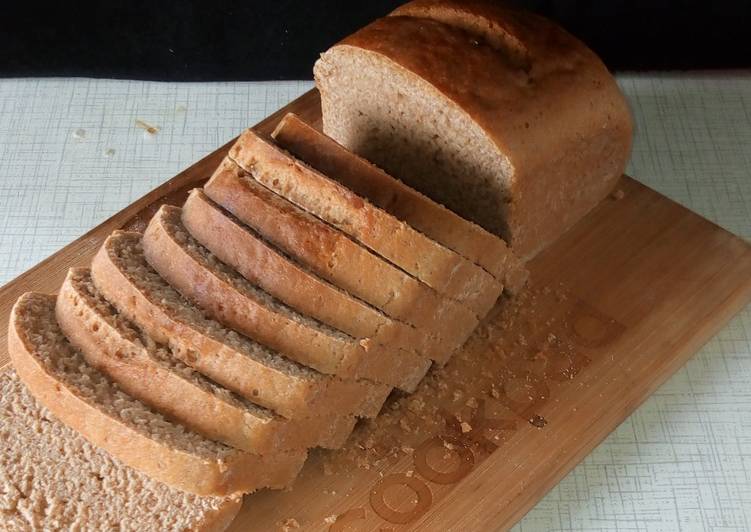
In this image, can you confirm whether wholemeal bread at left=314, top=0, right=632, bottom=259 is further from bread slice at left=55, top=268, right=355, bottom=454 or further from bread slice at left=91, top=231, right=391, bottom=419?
bread slice at left=55, top=268, right=355, bottom=454

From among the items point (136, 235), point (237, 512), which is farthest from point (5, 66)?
point (237, 512)

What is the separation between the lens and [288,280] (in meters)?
3.11

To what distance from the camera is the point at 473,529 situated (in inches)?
124

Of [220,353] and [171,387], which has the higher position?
[220,353]

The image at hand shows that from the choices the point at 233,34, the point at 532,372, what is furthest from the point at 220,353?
the point at 233,34

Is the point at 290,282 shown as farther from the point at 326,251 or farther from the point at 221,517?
the point at 221,517

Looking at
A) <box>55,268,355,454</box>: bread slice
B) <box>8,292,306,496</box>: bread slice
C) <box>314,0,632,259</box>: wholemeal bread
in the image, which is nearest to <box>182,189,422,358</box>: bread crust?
<box>55,268,355,454</box>: bread slice

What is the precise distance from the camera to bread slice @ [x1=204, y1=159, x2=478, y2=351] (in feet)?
10.3

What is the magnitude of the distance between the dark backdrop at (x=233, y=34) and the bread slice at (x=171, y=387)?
2072mm

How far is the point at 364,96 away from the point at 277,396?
1.34 m

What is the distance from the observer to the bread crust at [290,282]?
10.2 ft

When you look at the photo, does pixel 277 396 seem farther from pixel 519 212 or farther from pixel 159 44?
pixel 159 44

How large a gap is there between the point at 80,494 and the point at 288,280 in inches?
34.5

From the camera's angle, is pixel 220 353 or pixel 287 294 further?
pixel 287 294
